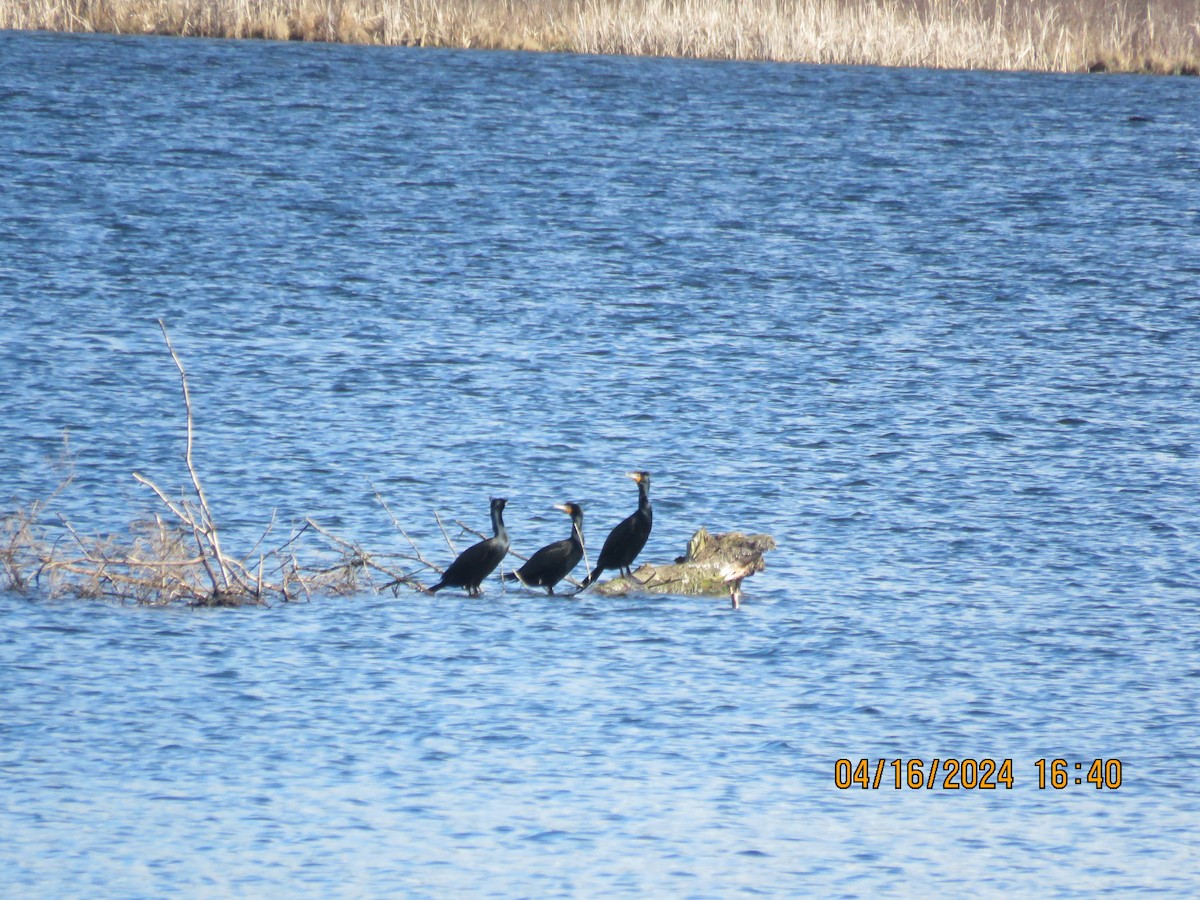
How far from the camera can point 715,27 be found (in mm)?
41531

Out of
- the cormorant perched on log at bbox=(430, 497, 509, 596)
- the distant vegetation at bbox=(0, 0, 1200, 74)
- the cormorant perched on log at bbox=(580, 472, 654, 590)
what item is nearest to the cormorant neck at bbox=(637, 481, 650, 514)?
the cormorant perched on log at bbox=(580, 472, 654, 590)

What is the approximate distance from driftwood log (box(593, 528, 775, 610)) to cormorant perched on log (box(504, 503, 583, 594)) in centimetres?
43

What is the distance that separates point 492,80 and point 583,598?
112ft

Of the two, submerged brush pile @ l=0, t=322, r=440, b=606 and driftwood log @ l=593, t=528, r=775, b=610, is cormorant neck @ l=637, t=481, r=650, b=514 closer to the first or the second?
driftwood log @ l=593, t=528, r=775, b=610

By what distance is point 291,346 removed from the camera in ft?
70.3

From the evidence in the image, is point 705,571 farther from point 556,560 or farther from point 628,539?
point 556,560

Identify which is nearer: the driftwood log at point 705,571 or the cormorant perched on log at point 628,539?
the cormorant perched on log at point 628,539

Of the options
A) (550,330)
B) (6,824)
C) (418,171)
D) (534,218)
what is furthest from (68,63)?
(6,824)

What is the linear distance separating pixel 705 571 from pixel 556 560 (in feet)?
3.47

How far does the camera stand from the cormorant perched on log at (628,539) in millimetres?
12477

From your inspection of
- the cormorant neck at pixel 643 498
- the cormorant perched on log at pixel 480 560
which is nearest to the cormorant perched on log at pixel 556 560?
the cormorant perched on log at pixel 480 560

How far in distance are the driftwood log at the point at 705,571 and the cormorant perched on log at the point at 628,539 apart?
127 millimetres
